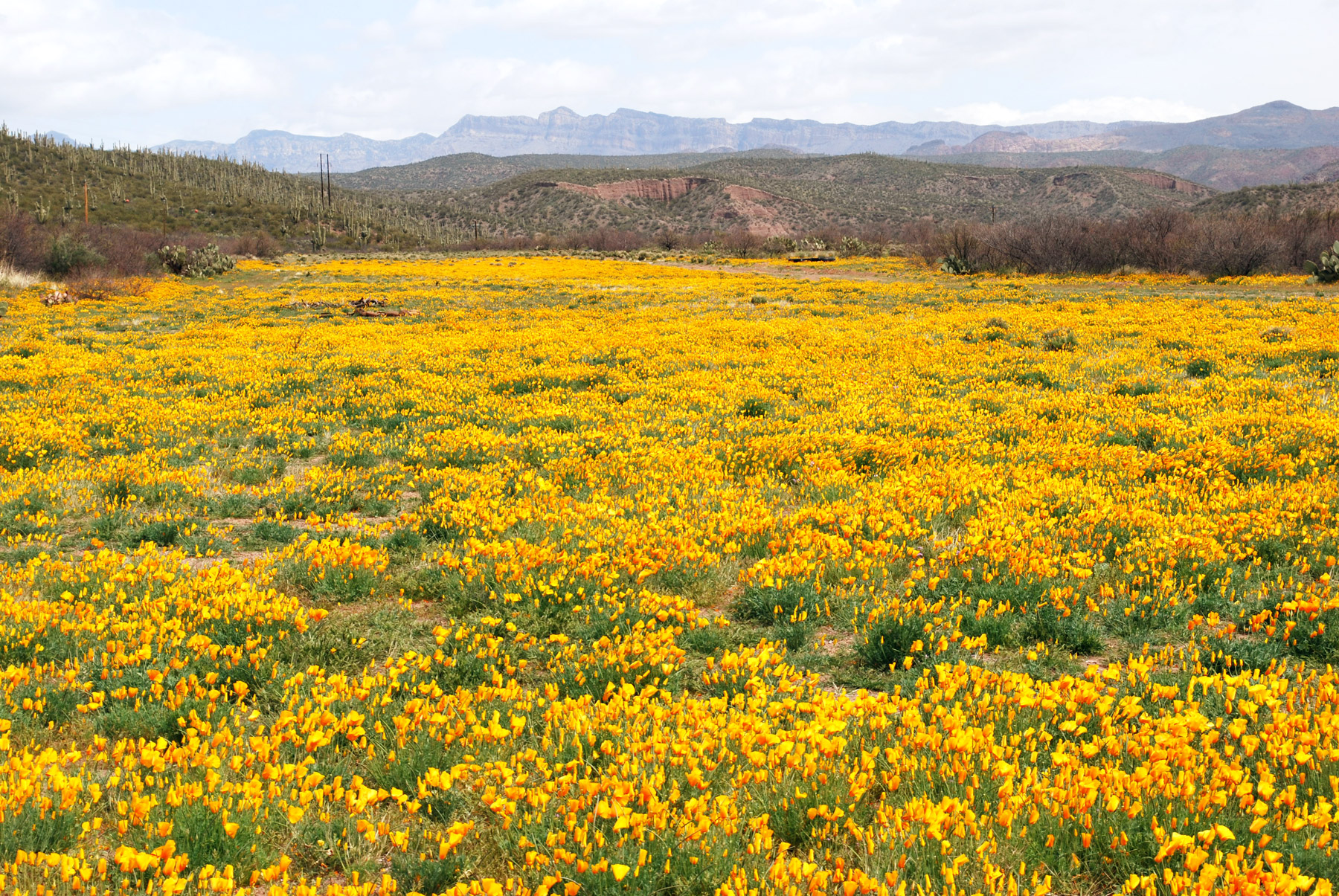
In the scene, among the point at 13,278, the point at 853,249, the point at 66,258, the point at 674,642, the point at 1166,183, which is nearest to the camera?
the point at 674,642

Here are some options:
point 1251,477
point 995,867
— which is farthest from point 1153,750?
Result: point 1251,477

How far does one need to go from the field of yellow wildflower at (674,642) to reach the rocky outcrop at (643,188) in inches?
5180

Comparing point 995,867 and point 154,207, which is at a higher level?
point 154,207

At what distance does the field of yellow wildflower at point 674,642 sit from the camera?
3.43 meters

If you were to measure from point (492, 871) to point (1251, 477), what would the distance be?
885cm

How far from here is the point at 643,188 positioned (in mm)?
143250

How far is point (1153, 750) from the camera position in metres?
3.76

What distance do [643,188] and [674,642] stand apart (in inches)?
5749

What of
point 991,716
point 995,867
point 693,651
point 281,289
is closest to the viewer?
point 995,867

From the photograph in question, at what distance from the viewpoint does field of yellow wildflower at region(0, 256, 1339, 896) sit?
3426 millimetres

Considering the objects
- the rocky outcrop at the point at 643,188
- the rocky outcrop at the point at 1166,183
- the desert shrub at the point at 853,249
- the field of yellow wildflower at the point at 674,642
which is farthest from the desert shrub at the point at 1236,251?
the rocky outcrop at the point at 1166,183

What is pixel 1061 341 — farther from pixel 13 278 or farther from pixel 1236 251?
pixel 13 278

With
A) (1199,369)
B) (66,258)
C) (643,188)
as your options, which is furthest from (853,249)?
(643,188)

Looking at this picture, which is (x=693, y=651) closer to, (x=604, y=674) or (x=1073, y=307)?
(x=604, y=674)
